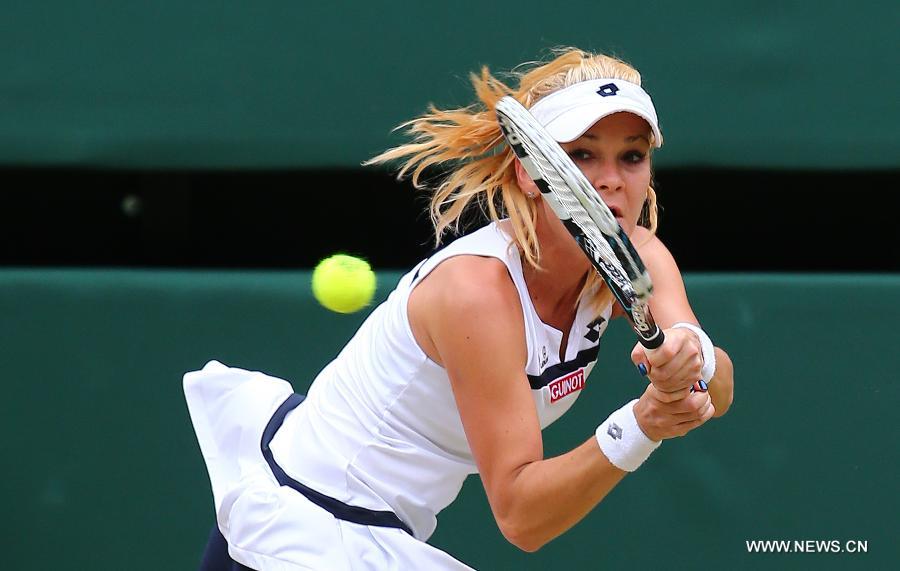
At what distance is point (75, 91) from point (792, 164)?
1.72 meters

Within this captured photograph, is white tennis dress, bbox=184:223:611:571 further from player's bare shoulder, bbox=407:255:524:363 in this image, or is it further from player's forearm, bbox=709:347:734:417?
player's forearm, bbox=709:347:734:417

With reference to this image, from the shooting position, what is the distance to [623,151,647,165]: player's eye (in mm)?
1732

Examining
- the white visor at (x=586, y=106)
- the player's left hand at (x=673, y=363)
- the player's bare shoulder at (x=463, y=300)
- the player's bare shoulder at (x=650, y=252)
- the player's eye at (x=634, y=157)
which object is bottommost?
the player's left hand at (x=673, y=363)

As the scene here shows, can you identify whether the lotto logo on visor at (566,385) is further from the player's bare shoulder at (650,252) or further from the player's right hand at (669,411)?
the player's right hand at (669,411)

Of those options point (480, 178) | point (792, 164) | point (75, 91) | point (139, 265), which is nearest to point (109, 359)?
point (139, 265)

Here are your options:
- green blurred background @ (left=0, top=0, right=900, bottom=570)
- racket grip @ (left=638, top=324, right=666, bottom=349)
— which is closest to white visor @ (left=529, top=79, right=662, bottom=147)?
racket grip @ (left=638, top=324, right=666, bottom=349)

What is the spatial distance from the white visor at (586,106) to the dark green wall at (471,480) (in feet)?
3.86

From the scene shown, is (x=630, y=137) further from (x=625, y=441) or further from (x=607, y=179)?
(x=625, y=441)

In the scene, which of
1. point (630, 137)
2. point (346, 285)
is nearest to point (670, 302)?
point (630, 137)

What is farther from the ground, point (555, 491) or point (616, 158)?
point (616, 158)

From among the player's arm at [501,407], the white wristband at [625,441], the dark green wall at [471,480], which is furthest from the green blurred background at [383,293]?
the white wristband at [625,441]

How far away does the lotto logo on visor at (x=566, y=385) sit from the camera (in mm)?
1831

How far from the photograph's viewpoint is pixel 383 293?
9.50ft

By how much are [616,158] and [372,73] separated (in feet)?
4.32
